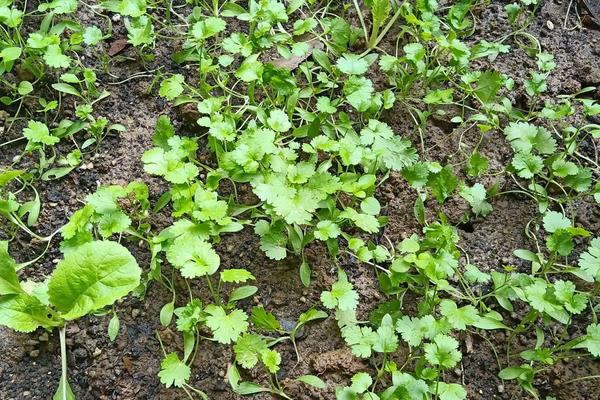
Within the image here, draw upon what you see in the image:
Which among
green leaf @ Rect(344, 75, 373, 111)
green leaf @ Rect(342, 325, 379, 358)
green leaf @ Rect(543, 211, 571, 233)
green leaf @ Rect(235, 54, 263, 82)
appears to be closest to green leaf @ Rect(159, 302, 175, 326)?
green leaf @ Rect(342, 325, 379, 358)

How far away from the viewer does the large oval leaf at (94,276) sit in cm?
153

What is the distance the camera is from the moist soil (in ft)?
5.47

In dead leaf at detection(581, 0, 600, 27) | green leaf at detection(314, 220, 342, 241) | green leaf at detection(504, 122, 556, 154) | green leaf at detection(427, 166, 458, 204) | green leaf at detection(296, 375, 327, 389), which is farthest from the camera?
dead leaf at detection(581, 0, 600, 27)

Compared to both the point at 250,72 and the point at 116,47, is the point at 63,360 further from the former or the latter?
the point at 116,47

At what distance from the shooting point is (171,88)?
77.9 inches

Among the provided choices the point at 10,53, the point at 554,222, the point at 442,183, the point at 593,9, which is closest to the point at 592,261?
the point at 554,222

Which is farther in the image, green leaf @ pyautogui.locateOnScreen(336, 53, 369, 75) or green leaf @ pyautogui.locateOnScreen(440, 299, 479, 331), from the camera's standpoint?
green leaf @ pyautogui.locateOnScreen(336, 53, 369, 75)

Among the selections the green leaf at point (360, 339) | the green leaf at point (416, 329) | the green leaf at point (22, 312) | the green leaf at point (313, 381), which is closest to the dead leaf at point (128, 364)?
the green leaf at point (22, 312)

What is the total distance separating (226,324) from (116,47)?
1216 mm

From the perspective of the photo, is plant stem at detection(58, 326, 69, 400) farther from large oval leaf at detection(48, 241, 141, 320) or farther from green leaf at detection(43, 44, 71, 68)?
green leaf at detection(43, 44, 71, 68)

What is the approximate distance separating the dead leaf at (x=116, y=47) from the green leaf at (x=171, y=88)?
1.15ft

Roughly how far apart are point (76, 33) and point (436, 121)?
1.31 metres

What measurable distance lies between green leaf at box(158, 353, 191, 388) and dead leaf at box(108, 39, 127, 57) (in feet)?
3.92

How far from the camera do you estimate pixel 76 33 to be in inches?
83.5
